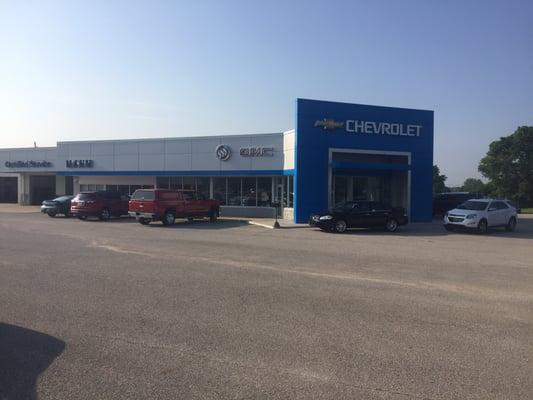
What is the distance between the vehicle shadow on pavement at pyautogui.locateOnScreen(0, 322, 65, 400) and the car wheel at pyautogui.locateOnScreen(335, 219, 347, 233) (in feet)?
57.5

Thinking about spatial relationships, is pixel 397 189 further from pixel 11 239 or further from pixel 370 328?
pixel 370 328

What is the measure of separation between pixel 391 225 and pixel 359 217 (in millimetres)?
1942

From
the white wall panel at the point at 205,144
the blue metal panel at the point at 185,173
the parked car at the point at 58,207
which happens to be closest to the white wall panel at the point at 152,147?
the blue metal panel at the point at 185,173

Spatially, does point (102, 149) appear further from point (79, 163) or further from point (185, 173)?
point (185, 173)

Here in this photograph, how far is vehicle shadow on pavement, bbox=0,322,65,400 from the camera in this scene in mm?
4656

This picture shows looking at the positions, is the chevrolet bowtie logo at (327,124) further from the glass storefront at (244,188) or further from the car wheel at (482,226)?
the car wheel at (482,226)

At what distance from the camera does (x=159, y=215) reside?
81.9 ft

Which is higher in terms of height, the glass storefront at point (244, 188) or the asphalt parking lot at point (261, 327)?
the glass storefront at point (244, 188)

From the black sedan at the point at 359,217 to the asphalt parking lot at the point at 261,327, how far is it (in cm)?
910

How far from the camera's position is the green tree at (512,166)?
7556 centimetres

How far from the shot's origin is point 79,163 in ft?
131

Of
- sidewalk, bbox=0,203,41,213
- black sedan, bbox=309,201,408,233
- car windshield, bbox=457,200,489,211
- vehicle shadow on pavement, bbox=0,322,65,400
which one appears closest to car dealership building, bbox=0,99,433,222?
sidewalk, bbox=0,203,41,213

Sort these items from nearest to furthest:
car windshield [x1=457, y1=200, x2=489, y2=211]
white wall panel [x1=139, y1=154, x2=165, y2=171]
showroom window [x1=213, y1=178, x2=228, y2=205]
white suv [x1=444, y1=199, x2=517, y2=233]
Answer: white suv [x1=444, y1=199, x2=517, y2=233] → car windshield [x1=457, y1=200, x2=489, y2=211] → showroom window [x1=213, y1=178, x2=228, y2=205] → white wall panel [x1=139, y1=154, x2=165, y2=171]

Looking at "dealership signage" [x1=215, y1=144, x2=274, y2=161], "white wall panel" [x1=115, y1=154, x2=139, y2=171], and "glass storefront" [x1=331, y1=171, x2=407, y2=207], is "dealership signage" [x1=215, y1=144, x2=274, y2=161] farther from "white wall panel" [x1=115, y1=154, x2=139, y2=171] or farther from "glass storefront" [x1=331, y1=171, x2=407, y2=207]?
"white wall panel" [x1=115, y1=154, x2=139, y2=171]
